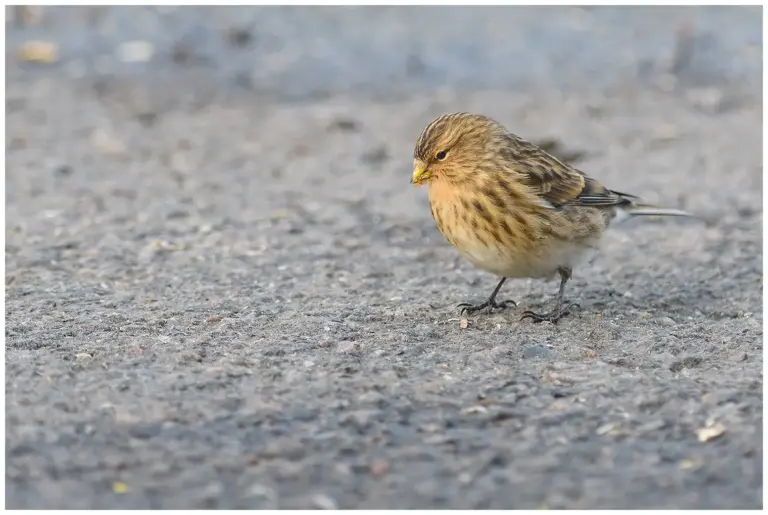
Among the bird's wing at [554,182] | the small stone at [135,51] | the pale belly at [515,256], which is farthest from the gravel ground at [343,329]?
the small stone at [135,51]

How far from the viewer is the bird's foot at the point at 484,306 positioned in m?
5.89

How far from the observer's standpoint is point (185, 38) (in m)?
11.8

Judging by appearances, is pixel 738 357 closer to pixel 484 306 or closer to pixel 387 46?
pixel 484 306

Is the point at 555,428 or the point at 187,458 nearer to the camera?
the point at 187,458

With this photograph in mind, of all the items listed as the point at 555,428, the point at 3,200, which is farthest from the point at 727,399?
the point at 3,200

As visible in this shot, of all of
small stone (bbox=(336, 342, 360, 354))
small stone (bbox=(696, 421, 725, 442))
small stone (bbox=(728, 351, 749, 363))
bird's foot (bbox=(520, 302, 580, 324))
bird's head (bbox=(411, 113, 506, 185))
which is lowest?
bird's foot (bbox=(520, 302, 580, 324))

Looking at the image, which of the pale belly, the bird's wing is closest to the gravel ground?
the pale belly

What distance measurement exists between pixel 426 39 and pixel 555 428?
8.27m

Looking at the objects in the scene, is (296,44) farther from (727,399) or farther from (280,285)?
(727,399)

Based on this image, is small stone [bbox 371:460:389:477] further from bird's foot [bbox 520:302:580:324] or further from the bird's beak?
the bird's beak

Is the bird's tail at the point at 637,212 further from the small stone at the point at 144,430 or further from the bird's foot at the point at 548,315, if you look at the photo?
the small stone at the point at 144,430

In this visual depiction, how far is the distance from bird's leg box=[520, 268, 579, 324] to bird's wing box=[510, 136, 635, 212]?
0.34 meters

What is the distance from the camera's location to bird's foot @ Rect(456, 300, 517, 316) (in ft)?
19.3

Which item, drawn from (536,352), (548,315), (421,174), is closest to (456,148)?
(421,174)
